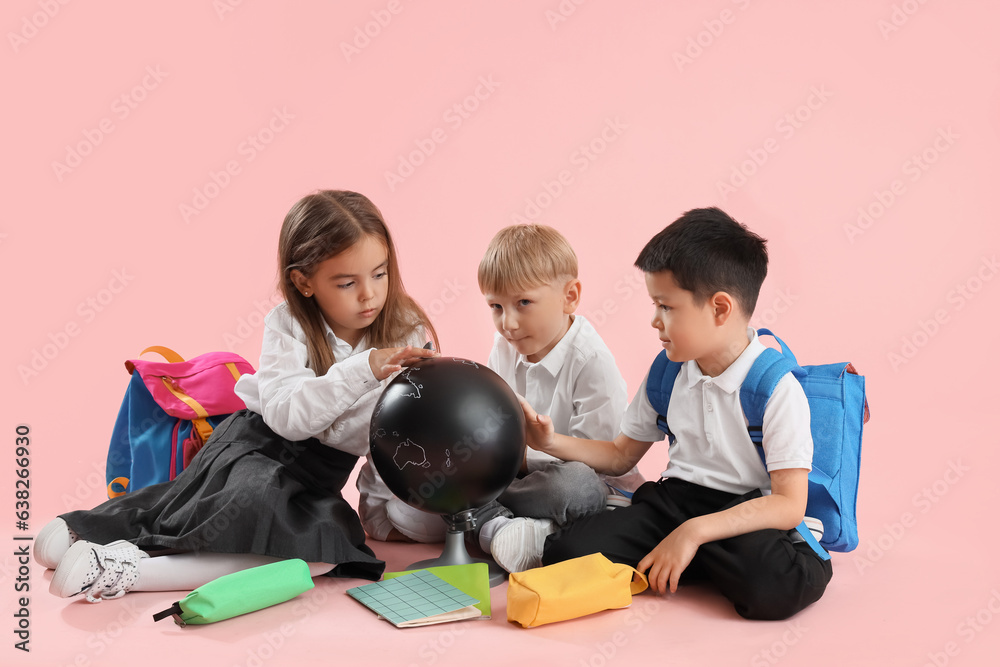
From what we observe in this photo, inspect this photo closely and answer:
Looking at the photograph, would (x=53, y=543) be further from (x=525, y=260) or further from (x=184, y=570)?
(x=525, y=260)

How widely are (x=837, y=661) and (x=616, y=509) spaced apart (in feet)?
3.20

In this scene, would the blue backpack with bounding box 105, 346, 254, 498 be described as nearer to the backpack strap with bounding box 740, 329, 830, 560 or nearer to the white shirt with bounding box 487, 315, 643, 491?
the white shirt with bounding box 487, 315, 643, 491

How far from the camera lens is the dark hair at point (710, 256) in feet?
10.3

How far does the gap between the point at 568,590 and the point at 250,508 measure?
1167 millimetres

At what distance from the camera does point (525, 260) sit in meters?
3.66

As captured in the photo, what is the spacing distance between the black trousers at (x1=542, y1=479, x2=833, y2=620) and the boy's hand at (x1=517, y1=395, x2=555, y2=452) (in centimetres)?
33

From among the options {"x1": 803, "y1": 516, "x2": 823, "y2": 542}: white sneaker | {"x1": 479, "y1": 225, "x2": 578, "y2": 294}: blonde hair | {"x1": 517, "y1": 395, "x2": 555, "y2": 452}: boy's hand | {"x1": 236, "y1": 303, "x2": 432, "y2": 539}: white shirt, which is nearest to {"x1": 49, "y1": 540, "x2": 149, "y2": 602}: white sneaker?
{"x1": 236, "y1": 303, "x2": 432, "y2": 539}: white shirt

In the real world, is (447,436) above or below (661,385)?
below

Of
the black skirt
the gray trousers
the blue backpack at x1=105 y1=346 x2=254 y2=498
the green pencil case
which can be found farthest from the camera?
the blue backpack at x1=105 y1=346 x2=254 y2=498

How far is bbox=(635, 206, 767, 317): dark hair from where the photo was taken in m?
3.14

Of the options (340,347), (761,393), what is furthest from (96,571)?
(761,393)

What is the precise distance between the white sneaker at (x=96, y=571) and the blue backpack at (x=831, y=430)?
6.49 ft

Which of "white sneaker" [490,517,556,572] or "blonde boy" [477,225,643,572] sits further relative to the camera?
"blonde boy" [477,225,643,572]

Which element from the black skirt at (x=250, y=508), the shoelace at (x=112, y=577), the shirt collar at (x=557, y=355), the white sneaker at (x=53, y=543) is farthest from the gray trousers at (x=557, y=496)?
the white sneaker at (x=53, y=543)
